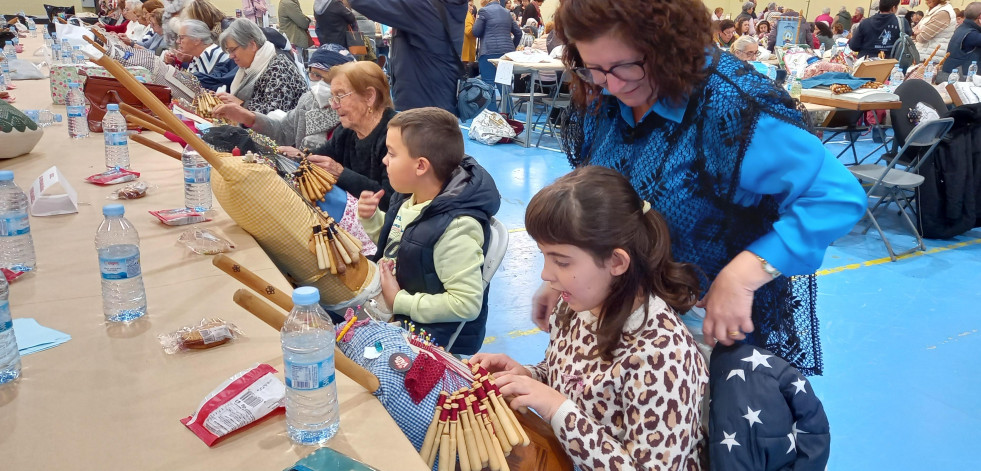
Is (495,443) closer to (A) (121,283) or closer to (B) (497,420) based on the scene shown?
(B) (497,420)

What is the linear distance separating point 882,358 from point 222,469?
10.6ft

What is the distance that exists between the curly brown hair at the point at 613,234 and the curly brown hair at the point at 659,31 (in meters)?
0.23

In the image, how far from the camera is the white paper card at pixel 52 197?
230cm

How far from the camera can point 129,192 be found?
255 centimetres

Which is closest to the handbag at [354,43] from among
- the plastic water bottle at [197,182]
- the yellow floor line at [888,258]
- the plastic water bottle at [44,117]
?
the plastic water bottle at [44,117]

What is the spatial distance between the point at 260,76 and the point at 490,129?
4.10m

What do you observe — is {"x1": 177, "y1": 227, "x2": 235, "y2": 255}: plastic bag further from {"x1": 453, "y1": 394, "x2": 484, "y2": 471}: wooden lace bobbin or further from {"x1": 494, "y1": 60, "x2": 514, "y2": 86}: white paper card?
{"x1": 494, "y1": 60, "x2": 514, "y2": 86}: white paper card

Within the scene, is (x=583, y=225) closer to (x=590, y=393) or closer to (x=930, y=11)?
(x=590, y=393)

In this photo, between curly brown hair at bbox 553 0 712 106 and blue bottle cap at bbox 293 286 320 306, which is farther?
curly brown hair at bbox 553 0 712 106

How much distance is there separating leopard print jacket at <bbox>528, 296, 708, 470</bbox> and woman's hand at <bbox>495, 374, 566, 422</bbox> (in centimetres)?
2

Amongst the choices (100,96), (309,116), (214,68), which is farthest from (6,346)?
(214,68)

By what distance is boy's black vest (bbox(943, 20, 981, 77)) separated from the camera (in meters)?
8.80

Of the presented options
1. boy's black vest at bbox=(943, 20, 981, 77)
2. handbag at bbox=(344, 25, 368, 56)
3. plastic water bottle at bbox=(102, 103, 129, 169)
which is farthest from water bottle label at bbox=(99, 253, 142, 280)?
boy's black vest at bbox=(943, 20, 981, 77)

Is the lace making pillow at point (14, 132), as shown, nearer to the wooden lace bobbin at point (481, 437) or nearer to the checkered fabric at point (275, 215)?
the checkered fabric at point (275, 215)
